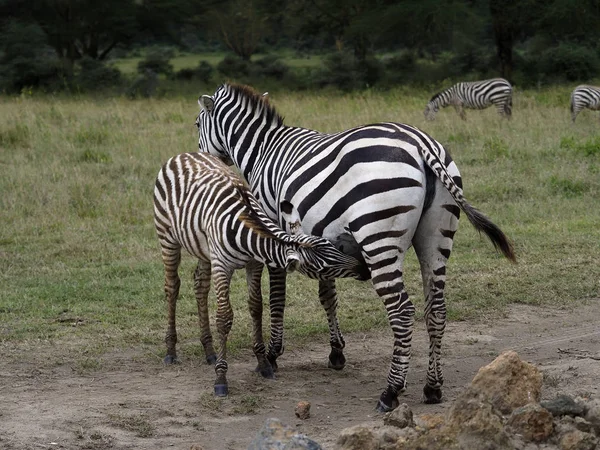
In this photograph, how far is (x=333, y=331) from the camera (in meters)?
6.21

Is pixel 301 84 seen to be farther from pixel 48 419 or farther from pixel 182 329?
pixel 48 419

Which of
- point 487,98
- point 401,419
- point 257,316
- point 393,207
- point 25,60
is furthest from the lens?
point 25,60

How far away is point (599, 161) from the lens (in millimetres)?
12320

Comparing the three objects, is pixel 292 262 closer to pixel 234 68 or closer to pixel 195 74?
pixel 195 74

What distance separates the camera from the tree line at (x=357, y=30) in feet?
79.7

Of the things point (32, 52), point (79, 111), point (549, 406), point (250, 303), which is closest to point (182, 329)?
point (250, 303)

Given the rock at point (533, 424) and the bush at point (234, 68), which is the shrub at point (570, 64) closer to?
the bush at point (234, 68)

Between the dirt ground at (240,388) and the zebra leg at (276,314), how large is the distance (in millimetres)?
125

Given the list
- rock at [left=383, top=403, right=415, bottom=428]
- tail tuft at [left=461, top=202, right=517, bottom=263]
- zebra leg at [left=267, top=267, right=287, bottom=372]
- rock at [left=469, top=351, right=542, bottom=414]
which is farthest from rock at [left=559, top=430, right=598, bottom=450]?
zebra leg at [left=267, top=267, right=287, bottom=372]

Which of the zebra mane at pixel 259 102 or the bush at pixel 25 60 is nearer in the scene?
the zebra mane at pixel 259 102

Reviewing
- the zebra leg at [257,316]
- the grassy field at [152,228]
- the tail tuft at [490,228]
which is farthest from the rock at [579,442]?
the grassy field at [152,228]

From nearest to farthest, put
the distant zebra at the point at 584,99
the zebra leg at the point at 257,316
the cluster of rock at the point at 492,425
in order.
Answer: the cluster of rock at the point at 492,425 < the zebra leg at the point at 257,316 < the distant zebra at the point at 584,99

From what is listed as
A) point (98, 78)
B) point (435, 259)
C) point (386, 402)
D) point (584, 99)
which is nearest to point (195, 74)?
point (98, 78)

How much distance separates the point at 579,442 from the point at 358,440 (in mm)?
1006
